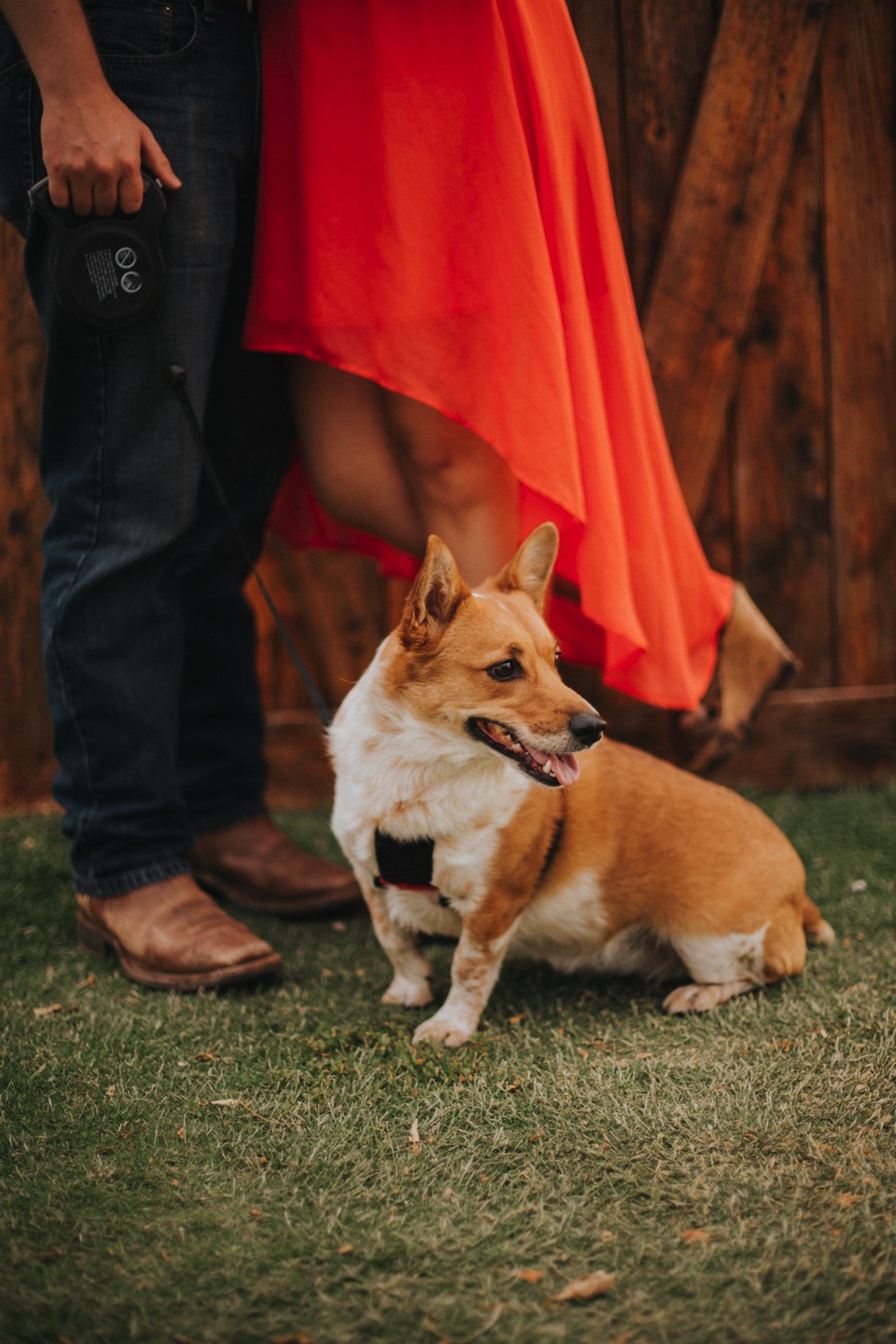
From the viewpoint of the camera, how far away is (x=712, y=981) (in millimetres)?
2074

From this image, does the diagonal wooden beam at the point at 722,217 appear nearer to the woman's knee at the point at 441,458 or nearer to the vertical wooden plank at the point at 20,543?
the woman's knee at the point at 441,458

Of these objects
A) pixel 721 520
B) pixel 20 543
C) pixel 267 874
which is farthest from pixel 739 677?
pixel 20 543

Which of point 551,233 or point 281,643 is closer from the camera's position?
point 551,233

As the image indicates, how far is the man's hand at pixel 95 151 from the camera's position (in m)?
1.75

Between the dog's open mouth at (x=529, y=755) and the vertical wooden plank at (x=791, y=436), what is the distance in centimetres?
174

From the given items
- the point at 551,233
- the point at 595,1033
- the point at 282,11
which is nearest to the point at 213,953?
the point at 595,1033

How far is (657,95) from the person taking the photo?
3.07m

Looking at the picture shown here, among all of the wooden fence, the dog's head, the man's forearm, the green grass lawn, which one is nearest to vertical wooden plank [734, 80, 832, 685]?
the wooden fence

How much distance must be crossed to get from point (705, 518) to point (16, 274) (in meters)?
2.25

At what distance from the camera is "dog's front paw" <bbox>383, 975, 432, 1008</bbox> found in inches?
81.4

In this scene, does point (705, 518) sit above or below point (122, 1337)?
above

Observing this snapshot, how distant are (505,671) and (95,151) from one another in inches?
45.5

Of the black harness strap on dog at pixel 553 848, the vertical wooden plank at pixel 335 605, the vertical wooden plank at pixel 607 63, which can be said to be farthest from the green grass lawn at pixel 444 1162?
the vertical wooden plank at pixel 607 63

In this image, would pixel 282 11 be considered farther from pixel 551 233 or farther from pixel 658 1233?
pixel 658 1233
